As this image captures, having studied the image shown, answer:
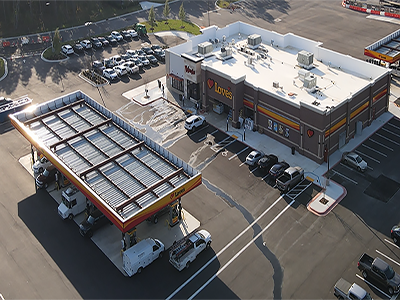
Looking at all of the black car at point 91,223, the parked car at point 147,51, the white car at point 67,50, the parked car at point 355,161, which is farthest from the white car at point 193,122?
the white car at point 67,50

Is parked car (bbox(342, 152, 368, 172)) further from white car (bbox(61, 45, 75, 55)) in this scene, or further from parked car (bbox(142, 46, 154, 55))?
white car (bbox(61, 45, 75, 55))

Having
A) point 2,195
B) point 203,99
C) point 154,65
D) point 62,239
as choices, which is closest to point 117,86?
point 154,65

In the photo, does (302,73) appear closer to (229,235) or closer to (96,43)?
(229,235)

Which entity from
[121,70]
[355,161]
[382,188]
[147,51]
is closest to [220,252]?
[382,188]

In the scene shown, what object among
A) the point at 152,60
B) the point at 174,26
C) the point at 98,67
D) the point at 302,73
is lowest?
the point at 98,67

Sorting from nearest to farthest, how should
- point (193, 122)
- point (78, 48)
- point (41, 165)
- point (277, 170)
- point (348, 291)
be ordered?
point (348, 291)
point (277, 170)
point (41, 165)
point (193, 122)
point (78, 48)

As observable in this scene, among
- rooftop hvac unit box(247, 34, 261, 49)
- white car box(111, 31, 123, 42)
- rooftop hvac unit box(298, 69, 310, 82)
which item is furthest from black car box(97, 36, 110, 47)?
rooftop hvac unit box(298, 69, 310, 82)
